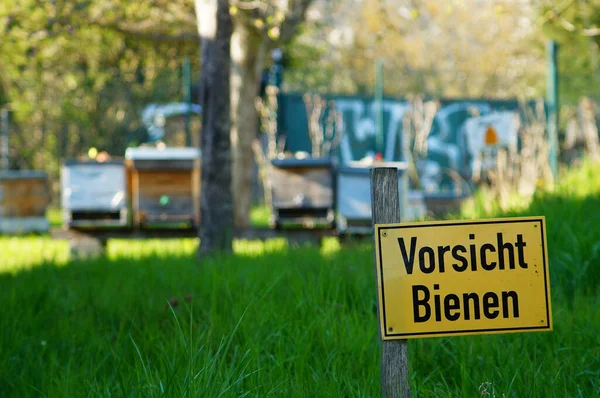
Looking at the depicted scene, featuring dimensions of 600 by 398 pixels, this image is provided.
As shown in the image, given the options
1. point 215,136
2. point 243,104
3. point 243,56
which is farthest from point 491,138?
point 215,136

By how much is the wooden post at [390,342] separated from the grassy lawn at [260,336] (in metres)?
0.21

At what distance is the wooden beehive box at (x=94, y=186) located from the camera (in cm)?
916

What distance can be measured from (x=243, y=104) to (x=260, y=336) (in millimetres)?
7928

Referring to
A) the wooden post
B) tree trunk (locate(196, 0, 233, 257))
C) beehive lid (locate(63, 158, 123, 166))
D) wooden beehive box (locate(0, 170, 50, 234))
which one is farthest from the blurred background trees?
the wooden post

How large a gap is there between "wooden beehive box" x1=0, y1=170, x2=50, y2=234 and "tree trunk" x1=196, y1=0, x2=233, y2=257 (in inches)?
232

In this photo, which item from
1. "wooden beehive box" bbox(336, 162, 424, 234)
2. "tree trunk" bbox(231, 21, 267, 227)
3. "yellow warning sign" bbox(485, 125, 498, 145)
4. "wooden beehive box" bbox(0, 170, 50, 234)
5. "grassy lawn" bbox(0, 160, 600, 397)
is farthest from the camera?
"wooden beehive box" bbox(0, 170, 50, 234)

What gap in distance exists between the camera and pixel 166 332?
4.38 meters

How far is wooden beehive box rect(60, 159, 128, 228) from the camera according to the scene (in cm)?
916

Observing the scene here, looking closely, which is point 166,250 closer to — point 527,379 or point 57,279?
point 57,279

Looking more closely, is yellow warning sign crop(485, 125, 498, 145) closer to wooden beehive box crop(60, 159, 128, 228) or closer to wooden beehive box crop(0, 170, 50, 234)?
wooden beehive box crop(60, 159, 128, 228)

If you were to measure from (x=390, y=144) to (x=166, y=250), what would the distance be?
812 cm

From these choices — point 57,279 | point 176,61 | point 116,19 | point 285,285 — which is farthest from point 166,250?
point 176,61

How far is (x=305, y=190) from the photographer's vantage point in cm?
894

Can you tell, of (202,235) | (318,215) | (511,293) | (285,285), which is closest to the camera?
(511,293)
